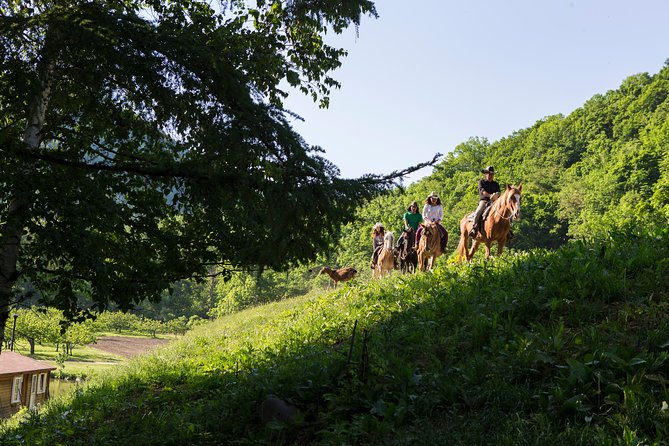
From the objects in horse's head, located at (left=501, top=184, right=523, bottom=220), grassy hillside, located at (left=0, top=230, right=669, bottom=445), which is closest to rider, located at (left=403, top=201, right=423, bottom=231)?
horse's head, located at (left=501, top=184, right=523, bottom=220)

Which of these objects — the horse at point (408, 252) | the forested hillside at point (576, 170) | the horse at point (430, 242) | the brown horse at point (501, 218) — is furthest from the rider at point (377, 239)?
the forested hillside at point (576, 170)

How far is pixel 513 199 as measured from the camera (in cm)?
1292

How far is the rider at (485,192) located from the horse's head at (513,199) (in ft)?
4.08

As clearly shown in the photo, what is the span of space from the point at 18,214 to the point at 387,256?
19140 millimetres

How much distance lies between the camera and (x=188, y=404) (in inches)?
316

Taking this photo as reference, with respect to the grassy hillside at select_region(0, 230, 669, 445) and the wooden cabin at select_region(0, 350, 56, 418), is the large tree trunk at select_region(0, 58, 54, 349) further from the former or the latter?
the wooden cabin at select_region(0, 350, 56, 418)

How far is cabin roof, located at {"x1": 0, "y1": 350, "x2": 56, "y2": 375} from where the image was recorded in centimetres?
3228

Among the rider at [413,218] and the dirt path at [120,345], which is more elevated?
the rider at [413,218]

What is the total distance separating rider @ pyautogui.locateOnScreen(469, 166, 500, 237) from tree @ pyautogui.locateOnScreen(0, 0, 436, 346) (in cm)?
858

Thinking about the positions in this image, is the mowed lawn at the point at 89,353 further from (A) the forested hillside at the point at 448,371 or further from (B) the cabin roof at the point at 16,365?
(A) the forested hillside at the point at 448,371

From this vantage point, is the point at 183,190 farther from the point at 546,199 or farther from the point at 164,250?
the point at 546,199

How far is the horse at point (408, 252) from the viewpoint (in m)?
19.8

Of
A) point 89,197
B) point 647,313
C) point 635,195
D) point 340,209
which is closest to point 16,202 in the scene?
point 89,197

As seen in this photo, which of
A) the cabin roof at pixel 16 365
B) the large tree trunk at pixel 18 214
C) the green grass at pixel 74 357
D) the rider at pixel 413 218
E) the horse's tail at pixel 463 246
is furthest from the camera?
the green grass at pixel 74 357
